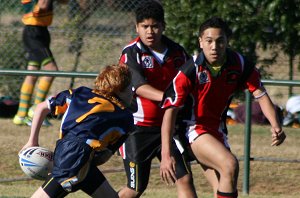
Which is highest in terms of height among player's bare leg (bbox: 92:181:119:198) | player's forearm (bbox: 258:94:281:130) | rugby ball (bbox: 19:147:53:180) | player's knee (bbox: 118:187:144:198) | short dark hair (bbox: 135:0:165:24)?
short dark hair (bbox: 135:0:165:24)

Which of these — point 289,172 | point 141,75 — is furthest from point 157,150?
point 289,172

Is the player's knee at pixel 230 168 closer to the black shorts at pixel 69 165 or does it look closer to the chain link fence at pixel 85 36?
the black shorts at pixel 69 165

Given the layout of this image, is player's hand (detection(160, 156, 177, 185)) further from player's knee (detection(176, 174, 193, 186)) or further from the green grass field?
the green grass field

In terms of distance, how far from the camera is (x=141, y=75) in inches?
298

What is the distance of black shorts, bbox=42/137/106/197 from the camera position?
248 inches

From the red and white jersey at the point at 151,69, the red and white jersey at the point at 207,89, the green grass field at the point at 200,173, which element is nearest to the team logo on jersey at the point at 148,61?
the red and white jersey at the point at 151,69

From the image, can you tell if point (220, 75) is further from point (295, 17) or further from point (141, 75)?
point (295, 17)

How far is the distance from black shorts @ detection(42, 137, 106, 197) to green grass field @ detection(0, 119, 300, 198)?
269 cm

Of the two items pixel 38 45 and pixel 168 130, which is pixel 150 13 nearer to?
pixel 168 130

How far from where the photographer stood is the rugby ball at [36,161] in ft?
21.8

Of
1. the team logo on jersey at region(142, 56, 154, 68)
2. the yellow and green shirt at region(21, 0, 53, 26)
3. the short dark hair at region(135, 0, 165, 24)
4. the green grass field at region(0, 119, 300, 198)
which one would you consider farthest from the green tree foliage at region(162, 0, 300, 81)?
the team logo on jersey at region(142, 56, 154, 68)

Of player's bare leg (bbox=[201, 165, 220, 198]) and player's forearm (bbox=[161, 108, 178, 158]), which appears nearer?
player's forearm (bbox=[161, 108, 178, 158])

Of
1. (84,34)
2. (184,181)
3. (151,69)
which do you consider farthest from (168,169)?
(84,34)

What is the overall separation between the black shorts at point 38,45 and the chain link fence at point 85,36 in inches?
38.7
